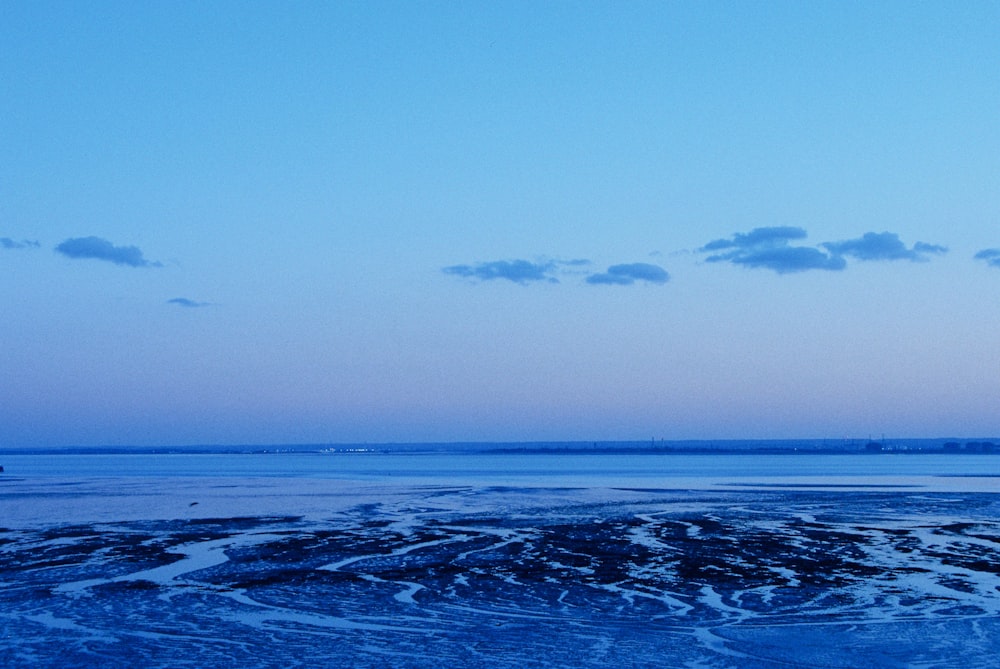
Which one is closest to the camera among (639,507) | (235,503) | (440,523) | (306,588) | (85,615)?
(85,615)

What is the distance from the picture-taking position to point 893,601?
15.5 m

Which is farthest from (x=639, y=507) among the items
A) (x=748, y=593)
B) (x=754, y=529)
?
(x=748, y=593)

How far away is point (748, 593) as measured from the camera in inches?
641

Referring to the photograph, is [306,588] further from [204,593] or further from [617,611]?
[617,611]

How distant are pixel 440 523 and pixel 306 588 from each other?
12.5 m

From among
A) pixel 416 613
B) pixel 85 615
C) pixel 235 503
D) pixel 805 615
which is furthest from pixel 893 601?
pixel 235 503

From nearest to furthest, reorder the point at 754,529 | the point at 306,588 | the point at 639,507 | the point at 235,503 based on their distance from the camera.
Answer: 1. the point at 306,588
2. the point at 754,529
3. the point at 639,507
4. the point at 235,503

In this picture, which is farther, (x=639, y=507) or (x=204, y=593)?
(x=639, y=507)

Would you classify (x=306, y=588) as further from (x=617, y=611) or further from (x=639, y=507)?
(x=639, y=507)

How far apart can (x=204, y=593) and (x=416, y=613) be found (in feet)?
13.0

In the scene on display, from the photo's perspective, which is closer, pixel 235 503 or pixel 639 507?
pixel 639 507

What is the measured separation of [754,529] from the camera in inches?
1061

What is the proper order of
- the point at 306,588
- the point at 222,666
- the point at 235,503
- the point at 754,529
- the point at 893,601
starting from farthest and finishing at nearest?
the point at 235,503 → the point at 754,529 → the point at 306,588 → the point at 893,601 → the point at 222,666

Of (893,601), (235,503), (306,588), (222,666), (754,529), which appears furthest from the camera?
(235,503)
